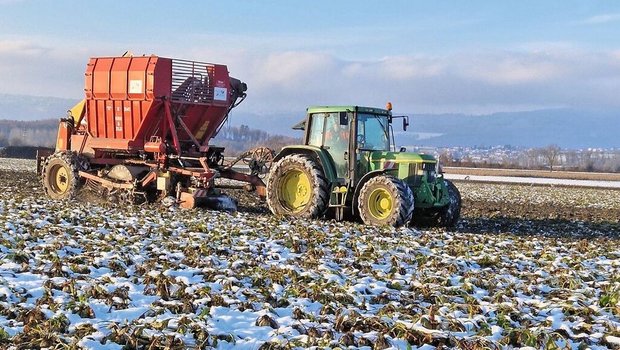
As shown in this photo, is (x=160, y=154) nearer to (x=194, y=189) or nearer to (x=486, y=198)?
(x=194, y=189)

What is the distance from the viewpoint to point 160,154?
53.2 ft

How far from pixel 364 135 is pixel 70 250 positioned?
6.66m

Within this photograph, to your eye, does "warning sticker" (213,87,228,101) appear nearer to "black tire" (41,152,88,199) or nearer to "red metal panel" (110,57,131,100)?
"red metal panel" (110,57,131,100)

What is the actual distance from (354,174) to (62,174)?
8045 mm

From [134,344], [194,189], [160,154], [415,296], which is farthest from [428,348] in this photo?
[160,154]

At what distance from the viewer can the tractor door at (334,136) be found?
13922 millimetres

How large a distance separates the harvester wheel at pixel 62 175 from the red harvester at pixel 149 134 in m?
0.02

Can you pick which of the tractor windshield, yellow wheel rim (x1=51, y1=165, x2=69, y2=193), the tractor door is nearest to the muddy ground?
yellow wheel rim (x1=51, y1=165, x2=69, y2=193)

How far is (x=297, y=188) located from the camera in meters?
14.8

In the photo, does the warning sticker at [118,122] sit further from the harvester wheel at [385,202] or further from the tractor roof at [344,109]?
the harvester wheel at [385,202]

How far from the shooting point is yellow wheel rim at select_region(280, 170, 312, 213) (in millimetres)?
14578

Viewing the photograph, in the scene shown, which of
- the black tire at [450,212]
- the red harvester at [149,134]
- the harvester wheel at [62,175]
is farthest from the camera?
the harvester wheel at [62,175]

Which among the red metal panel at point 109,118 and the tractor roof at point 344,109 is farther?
the red metal panel at point 109,118

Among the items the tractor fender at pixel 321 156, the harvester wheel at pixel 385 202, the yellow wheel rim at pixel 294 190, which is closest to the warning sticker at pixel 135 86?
the tractor fender at pixel 321 156
